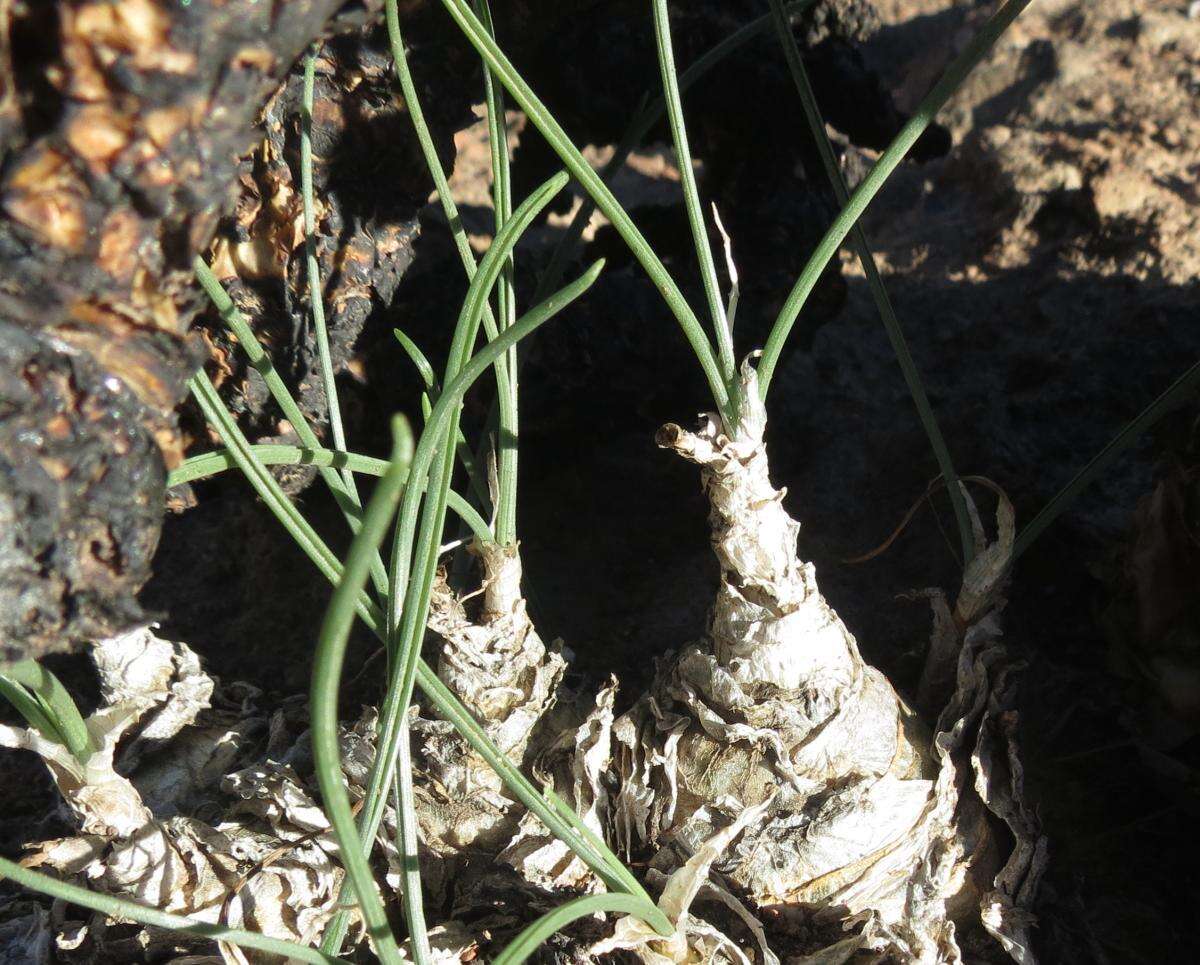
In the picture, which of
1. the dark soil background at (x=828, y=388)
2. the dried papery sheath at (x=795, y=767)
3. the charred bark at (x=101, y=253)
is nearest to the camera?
the charred bark at (x=101, y=253)

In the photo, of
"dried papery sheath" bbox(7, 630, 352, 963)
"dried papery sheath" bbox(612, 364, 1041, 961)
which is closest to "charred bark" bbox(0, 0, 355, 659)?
"dried papery sheath" bbox(7, 630, 352, 963)

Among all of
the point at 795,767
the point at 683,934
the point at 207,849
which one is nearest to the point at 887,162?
the point at 795,767

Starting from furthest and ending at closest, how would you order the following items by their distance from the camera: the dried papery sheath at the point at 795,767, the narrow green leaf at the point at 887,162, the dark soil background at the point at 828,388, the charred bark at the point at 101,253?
the dark soil background at the point at 828,388 → the dried papery sheath at the point at 795,767 → the narrow green leaf at the point at 887,162 → the charred bark at the point at 101,253

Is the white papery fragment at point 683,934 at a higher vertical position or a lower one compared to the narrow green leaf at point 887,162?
lower

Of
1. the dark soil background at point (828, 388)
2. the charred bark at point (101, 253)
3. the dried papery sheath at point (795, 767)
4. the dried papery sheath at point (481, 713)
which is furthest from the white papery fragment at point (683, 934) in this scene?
the charred bark at point (101, 253)

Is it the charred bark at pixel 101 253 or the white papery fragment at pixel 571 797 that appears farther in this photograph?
the white papery fragment at pixel 571 797

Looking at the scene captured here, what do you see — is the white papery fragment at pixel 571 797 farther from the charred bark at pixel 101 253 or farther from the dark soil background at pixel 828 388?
the charred bark at pixel 101 253
